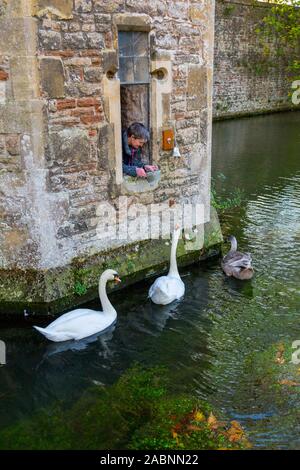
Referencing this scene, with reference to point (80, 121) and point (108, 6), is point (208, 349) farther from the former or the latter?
point (108, 6)

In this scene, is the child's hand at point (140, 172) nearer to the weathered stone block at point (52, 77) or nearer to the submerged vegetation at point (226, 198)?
the weathered stone block at point (52, 77)

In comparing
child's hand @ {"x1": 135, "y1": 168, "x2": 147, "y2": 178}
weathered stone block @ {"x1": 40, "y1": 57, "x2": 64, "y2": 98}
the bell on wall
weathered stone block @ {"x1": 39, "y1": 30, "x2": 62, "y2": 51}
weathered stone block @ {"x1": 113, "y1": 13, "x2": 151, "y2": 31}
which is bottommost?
child's hand @ {"x1": 135, "y1": 168, "x2": 147, "y2": 178}

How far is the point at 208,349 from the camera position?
536 cm

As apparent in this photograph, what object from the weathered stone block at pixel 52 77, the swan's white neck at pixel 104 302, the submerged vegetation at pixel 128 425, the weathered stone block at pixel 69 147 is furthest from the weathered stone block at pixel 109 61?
the submerged vegetation at pixel 128 425

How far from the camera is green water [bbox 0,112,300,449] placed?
4457mm

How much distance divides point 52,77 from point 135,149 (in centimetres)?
169

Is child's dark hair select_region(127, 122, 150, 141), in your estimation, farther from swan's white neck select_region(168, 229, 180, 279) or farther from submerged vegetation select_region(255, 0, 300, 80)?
submerged vegetation select_region(255, 0, 300, 80)

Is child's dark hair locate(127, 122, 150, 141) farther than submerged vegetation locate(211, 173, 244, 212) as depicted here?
No

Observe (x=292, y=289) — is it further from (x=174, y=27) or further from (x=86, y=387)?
(x=174, y=27)

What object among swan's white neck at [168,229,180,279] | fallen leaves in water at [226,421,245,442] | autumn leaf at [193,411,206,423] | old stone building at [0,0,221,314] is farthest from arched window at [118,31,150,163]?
fallen leaves in water at [226,421,245,442]

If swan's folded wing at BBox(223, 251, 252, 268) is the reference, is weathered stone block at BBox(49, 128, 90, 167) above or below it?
above

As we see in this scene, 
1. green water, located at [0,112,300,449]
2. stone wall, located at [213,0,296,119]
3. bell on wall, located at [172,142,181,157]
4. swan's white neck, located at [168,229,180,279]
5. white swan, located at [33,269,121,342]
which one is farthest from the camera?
stone wall, located at [213,0,296,119]

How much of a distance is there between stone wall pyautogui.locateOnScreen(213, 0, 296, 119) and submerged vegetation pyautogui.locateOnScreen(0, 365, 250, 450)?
18770 millimetres
